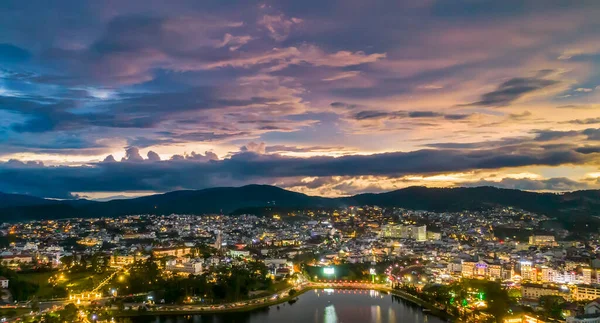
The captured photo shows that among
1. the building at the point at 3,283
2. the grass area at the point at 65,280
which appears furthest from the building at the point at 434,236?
the building at the point at 3,283

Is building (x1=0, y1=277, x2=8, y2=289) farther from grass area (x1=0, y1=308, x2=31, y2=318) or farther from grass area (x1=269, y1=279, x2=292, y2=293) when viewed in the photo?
grass area (x1=269, y1=279, x2=292, y2=293)

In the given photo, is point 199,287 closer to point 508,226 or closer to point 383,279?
point 383,279

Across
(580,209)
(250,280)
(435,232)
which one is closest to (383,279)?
(250,280)

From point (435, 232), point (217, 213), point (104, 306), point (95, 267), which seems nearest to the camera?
point (104, 306)

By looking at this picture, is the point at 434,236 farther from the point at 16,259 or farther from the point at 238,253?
the point at 16,259

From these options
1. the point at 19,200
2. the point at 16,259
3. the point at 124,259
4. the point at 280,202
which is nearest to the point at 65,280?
the point at 124,259

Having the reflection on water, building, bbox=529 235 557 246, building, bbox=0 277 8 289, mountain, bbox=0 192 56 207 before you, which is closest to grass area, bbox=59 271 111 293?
building, bbox=0 277 8 289

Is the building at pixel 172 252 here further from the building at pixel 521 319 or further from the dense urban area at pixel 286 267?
the building at pixel 521 319

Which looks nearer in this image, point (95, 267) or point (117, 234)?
point (95, 267)
